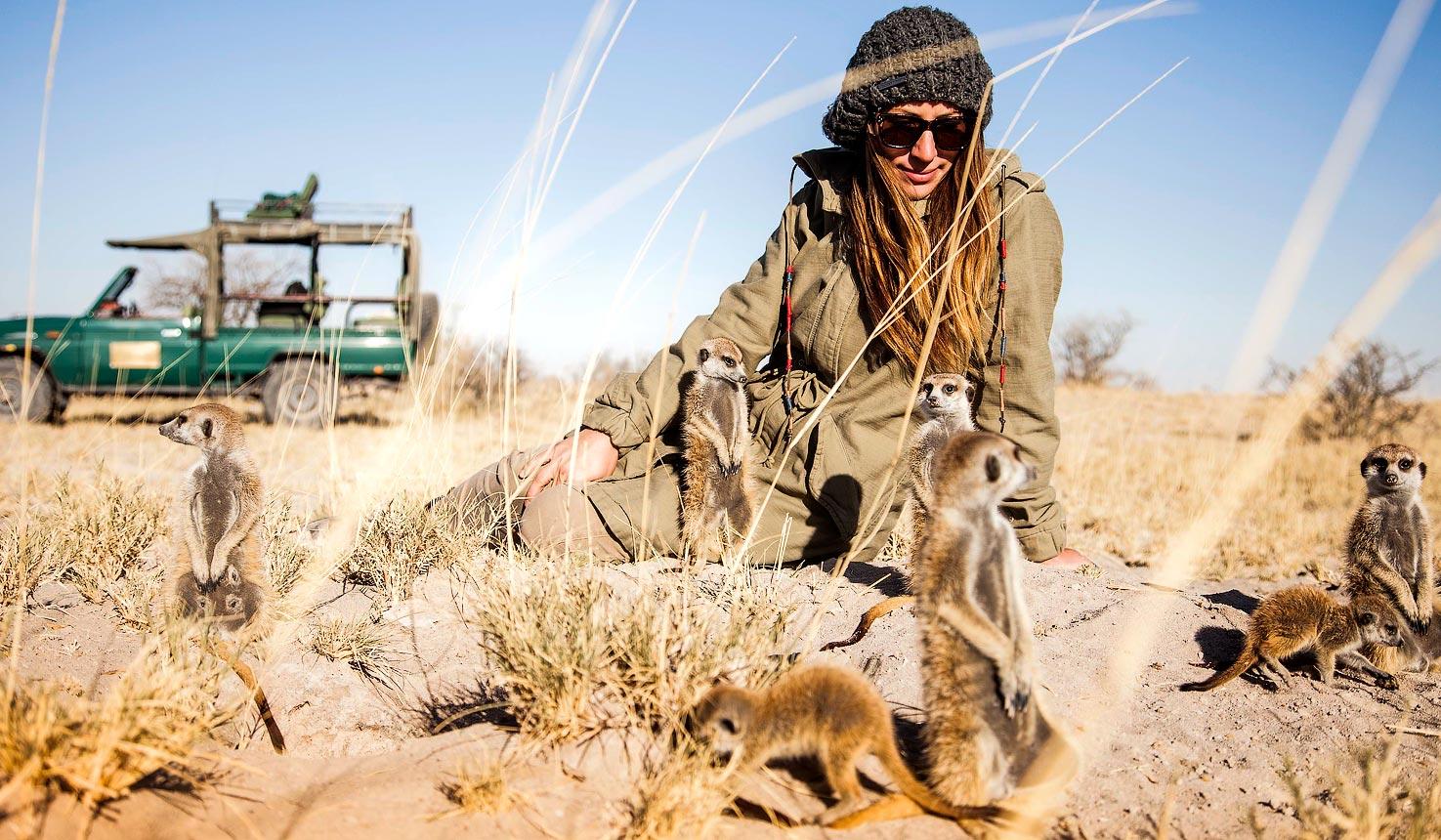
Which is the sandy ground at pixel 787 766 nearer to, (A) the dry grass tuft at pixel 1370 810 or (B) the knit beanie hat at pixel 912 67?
(A) the dry grass tuft at pixel 1370 810

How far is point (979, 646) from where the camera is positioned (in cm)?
187

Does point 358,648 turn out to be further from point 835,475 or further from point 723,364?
point 835,475

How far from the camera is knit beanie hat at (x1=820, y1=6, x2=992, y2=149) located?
3.35 meters

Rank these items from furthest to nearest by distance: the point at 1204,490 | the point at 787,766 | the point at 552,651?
1. the point at 1204,490
2. the point at 787,766
3. the point at 552,651

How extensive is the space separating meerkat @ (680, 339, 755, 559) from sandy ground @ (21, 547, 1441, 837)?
0.44m

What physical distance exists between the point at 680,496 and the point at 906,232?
1461 millimetres

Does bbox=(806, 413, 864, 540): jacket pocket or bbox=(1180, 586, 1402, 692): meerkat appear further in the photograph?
bbox=(806, 413, 864, 540): jacket pocket

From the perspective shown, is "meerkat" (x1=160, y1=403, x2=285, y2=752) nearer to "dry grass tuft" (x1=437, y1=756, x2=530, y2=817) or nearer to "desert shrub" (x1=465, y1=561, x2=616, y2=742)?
"desert shrub" (x1=465, y1=561, x2=616, y2=742)

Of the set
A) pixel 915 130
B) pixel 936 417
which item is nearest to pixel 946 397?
pixel 936 417

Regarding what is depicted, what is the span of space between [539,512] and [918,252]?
1801 millimetres

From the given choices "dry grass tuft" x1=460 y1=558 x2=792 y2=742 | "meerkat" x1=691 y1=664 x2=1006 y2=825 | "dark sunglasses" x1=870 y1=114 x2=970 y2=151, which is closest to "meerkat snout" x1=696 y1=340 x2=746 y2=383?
"dark sunglasses" x1=870 y1=114 x2=970 y2=151

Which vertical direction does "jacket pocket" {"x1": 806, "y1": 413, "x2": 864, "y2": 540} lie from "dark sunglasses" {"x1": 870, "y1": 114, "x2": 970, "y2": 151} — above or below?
below

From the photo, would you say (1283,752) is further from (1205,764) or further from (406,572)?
(406,572)

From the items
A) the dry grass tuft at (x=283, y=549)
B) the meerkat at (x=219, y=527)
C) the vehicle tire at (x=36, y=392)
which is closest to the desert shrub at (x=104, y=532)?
the dry grass tuft at (x=283, y=549)
